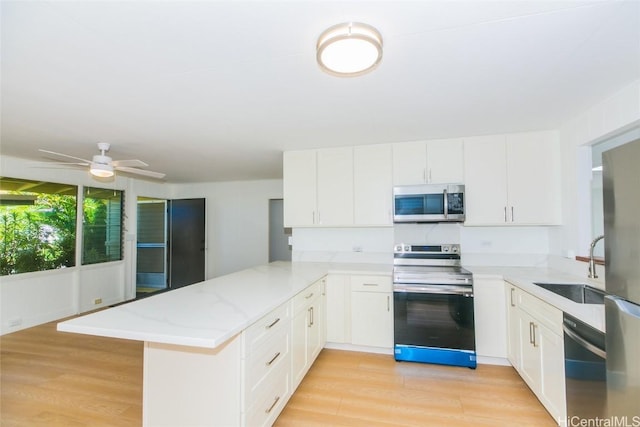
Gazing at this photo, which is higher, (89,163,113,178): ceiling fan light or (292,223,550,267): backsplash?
(89,163,113,178): ceiling fan light

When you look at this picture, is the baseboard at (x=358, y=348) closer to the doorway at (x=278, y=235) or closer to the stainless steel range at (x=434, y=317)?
the stainless steel range at (x=434, y=317)

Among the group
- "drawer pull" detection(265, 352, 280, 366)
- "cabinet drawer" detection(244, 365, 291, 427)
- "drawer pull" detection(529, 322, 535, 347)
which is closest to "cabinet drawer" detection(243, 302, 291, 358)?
"drawer pull" detection(265, 352, 280, 366)

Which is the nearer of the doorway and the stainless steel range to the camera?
the stainless steel range

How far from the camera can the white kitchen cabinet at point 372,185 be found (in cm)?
323

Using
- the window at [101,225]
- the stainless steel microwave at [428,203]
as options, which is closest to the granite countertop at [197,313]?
the stainless steel microwave at [428,203]

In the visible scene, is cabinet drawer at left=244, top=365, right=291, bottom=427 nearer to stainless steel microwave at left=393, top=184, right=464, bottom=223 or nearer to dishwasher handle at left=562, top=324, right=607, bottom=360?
dishwasher handle at left=562, top=324, right=607, bottom=360

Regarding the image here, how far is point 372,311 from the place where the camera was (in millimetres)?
2943

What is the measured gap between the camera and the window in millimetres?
4543

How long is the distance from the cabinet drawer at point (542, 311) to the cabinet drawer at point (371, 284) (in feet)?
3.56

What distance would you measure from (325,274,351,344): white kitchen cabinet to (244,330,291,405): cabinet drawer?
1044 mm

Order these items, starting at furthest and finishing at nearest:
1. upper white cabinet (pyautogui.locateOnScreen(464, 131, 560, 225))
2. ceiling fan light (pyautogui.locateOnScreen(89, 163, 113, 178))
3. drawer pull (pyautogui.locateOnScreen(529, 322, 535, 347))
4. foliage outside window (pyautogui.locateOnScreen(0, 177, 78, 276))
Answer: foliage outside window (pyautogui.locateOnScreen(0, 177, 78, 276))
ceiling fan light (pyautogui.locateOnScreen(89, 163, 113, 178))
upper white cabinet (pyautogui.locateOnScreen(464, 131, 560, 225))
drawer pull (pyautogui.locateOnScreen(529, 322, 535, 347))

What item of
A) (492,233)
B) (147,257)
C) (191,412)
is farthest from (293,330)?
(147,257)

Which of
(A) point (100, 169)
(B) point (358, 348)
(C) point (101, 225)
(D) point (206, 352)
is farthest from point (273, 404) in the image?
(C) point (101, 225)

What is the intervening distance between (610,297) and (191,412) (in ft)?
6.63
